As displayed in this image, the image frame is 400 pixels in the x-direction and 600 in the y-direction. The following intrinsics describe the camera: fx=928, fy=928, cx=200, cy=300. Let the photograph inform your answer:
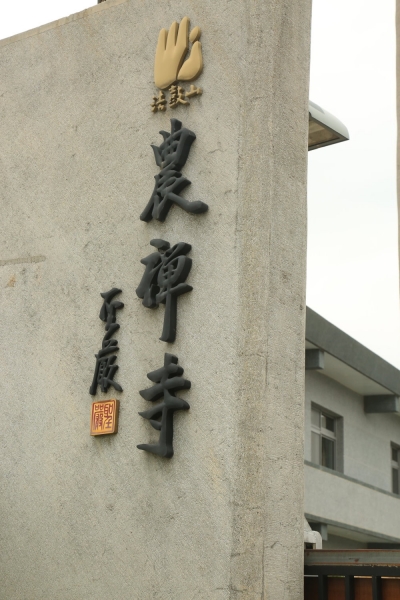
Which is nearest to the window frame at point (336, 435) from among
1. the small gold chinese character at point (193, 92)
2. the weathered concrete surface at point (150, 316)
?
the weathered concrete surface at point (150, 316)

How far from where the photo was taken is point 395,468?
1380cm

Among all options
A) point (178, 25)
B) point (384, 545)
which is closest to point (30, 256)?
point (178, 25)

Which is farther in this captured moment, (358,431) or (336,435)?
(358,431)

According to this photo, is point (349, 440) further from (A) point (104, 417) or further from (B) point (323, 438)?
(A) point (104, 417)

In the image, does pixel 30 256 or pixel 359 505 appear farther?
pixel 359 505

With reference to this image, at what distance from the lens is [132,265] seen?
4.98 meters

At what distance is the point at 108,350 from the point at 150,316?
0.30 metres

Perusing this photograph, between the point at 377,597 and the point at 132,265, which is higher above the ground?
the point at 132,265

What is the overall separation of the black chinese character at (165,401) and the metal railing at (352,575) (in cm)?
89

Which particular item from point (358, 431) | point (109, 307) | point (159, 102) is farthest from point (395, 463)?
point (159, 102)

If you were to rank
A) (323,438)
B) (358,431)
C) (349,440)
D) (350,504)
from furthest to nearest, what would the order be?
1. (358,431)
2. (349,440)
3. (323,438)
4. (350,504)

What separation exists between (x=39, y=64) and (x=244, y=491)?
10.1 feet

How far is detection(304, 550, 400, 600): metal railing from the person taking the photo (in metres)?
4.19

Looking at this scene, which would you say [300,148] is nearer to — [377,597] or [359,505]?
[377,597]
